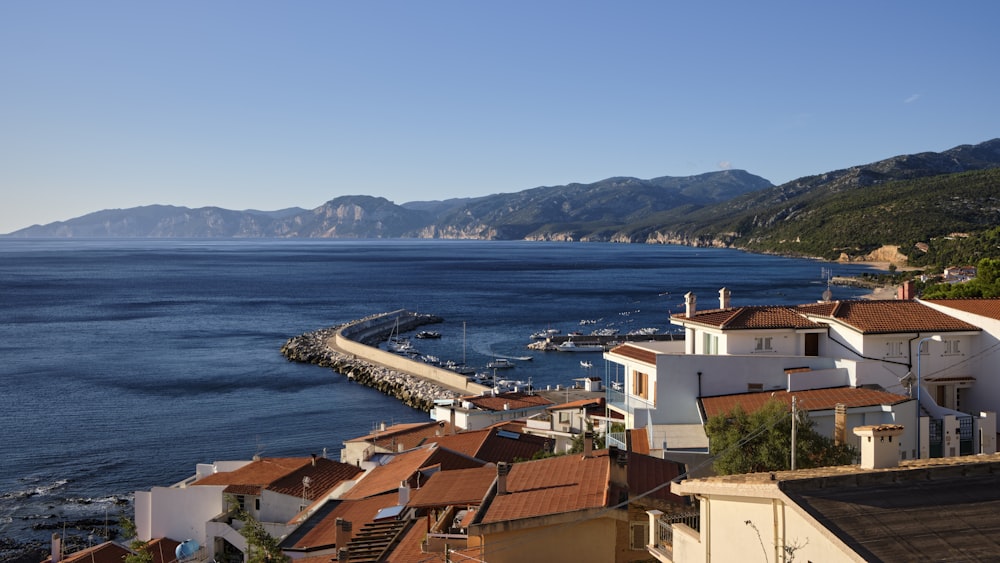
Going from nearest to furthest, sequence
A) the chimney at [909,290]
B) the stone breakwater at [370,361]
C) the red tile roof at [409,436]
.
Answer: the chimney at [909,290]
the red tile roof at [409,436]
the stone breakwater at [370,361]

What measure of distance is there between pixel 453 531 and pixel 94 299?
332 ft

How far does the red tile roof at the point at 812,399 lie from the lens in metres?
15.2

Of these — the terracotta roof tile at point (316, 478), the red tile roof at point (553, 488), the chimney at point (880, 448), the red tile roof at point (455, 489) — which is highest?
the chimney at point (880, 448)

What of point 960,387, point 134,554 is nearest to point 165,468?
point 134,554

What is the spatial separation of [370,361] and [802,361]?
1483 inches

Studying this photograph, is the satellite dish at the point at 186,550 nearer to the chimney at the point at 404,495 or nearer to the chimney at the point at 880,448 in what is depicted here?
the chimney at the point at 404,495

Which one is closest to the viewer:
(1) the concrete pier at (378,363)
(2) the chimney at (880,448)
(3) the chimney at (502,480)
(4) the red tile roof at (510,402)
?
(2) the chimney at (880,448)

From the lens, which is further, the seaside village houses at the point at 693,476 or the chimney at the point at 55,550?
the chimney at the point at 55,550

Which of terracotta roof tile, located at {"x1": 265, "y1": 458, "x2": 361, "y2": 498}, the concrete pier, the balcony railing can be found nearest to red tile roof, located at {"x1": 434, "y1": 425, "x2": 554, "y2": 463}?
the balcony railing

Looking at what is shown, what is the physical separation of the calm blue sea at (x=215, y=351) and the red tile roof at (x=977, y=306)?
1929 centimetres

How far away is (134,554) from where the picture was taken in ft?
50.0

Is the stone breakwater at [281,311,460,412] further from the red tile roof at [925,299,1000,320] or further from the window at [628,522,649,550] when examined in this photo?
the window at [628,522,649,550]

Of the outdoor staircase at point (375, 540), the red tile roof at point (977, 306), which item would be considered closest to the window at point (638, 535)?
the outdoor staircase at point (375, 540)

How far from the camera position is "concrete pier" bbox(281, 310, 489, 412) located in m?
41.3
